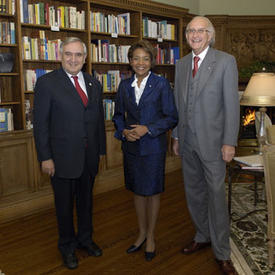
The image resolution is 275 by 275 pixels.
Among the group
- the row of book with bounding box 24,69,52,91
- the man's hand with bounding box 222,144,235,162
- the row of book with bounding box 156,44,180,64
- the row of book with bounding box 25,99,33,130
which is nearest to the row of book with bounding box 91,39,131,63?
the row of book with bounding box 156,44,180,64

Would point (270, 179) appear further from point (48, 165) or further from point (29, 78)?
point (29, 78)

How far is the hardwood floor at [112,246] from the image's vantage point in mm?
2684

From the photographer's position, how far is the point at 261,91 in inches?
143

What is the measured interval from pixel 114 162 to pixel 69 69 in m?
2.47

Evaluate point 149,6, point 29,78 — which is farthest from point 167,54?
point 29,78

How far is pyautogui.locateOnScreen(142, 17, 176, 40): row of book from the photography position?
516cm

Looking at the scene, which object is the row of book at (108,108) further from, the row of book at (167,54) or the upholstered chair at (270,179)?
the upholstered chair at (270,179)

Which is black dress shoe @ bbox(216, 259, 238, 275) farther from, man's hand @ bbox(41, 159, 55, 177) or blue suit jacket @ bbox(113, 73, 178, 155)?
man's hand @ bbox(41, 159, 55, 177)

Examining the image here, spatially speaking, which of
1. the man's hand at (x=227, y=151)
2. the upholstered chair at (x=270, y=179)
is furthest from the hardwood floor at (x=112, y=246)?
the man's hand at (x=227, y=151)

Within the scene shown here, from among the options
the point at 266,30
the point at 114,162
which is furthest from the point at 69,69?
the point at 266,30

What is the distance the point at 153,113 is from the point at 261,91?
1.55 meters

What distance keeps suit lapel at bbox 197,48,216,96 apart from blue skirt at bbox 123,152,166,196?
619 mm

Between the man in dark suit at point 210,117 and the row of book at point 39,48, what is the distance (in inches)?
76.8

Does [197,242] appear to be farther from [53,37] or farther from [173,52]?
[173,52]
